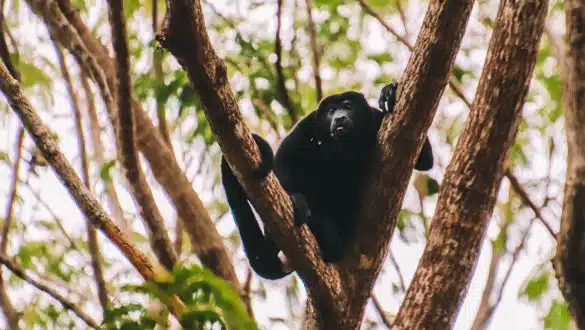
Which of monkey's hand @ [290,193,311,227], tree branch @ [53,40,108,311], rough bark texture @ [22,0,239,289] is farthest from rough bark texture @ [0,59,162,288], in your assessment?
rough bark texture @ [22,0,239,289]

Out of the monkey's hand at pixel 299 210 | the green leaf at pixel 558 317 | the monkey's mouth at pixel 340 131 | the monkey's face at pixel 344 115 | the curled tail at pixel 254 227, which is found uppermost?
the monkey's face at pixel 344 115

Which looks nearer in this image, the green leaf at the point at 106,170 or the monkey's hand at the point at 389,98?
the monkey's hand at the point at 389,98

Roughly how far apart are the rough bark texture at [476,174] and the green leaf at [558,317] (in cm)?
85

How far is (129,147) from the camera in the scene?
145 inches

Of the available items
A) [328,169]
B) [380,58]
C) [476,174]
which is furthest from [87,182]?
[476,174]

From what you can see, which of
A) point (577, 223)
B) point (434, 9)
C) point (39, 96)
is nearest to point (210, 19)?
point (39, 96)

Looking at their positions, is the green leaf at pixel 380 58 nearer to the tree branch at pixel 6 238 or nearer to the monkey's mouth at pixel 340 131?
the monkey's mouth at pixel 340 131

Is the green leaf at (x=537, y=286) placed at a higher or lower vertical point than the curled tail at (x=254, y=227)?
lower

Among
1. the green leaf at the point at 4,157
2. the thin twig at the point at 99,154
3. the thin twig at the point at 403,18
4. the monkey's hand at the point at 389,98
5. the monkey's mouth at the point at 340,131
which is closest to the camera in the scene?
the monkey's hand at the point at 389,98

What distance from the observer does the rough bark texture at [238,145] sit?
2107 millimetres

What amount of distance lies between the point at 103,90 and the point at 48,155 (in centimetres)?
147

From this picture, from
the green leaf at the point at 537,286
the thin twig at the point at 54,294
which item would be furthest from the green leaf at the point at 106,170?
the green leaf at the point at 537,286

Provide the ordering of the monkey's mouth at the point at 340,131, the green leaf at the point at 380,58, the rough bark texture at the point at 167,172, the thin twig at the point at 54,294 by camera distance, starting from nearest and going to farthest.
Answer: the thin twig at the point at 54,294 → the monkey's mouth at the point at 340,131 → the rough bark texture at the point at 167,172 → the green leaf at the point at 380,58

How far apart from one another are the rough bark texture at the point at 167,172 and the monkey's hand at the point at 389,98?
1.31 metres
